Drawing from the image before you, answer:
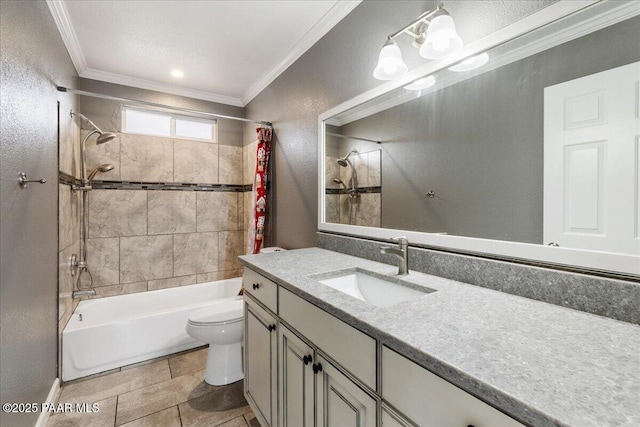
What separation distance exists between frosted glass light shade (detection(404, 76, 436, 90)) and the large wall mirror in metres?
0.02

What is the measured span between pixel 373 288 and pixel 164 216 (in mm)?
2687

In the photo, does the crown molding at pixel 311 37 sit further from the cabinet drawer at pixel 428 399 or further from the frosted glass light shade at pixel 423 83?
the cabinet drawer at pixel 428 399

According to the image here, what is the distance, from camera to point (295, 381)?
111 centimetres

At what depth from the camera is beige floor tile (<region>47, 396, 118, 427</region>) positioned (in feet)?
5.30

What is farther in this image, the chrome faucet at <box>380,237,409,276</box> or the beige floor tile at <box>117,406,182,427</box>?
the beige floor tile at <box>117,406,182,427</box>

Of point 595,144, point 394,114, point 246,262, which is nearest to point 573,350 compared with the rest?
point 595,144

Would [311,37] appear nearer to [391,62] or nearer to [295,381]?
[391,62]

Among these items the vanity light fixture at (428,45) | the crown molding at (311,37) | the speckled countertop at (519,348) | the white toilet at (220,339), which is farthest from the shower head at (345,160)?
the white toilet at (220,339)

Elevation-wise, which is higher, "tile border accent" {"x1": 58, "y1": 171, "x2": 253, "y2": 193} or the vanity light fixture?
the vanity light fixture

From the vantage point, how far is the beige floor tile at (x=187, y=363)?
214cm

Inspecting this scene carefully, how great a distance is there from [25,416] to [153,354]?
0.98m

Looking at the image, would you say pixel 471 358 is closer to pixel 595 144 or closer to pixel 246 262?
pixel 595 144

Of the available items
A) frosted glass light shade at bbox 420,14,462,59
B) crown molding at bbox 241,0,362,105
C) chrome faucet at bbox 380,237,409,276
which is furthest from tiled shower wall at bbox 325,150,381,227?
crown molding at bbox 241,0,362,105

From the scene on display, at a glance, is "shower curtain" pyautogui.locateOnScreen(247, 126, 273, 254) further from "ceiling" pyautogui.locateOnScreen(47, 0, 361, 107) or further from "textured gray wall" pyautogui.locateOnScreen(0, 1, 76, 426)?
"textured gray wall" pyautogui.locateOnScreen(0, 1, 76, 426)
